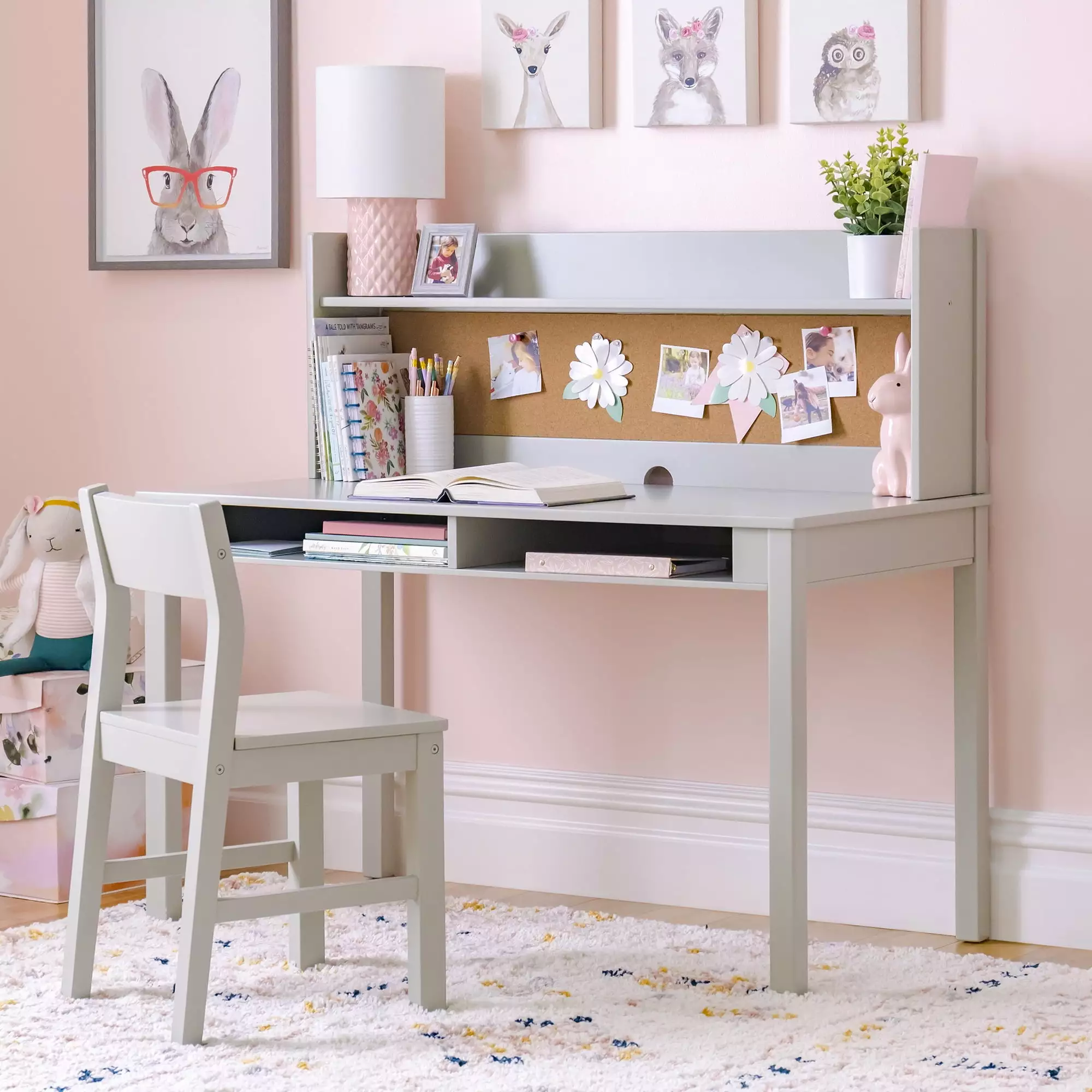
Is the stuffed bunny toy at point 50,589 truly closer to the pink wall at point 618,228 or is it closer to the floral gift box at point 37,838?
the floral gift box at point 37,838

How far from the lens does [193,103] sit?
141 inches

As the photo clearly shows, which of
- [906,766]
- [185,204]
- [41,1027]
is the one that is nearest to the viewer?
[41,1027]

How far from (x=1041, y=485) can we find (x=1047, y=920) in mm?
690

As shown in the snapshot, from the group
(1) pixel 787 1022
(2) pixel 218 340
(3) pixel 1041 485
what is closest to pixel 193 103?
(2) pixel 218 340

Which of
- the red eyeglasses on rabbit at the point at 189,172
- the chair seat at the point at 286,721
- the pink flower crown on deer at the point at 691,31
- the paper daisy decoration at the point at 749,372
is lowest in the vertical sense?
the chair seat at the point at 286,721

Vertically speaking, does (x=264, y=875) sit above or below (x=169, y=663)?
below

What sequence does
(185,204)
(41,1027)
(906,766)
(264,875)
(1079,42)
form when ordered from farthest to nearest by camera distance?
1. (185,204)
2. (264,875)
3. (906,766)
4. (1079,42)
5. (41,1027)

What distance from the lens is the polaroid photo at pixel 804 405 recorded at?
3.05 meters

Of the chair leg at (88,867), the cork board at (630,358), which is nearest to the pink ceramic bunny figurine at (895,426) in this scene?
the cork board at (630,358)

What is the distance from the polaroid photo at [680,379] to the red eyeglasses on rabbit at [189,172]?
941 mm

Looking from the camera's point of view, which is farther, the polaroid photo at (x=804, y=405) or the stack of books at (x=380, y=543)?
the polaroid photo at (x=804, y=405)

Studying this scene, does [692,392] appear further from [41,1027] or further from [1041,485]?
[41,1027]

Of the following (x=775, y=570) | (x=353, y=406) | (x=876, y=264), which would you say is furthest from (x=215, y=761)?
(x=876, y=264)

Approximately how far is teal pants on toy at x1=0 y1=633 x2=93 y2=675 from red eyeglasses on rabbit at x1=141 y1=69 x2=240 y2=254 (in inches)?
31.3
